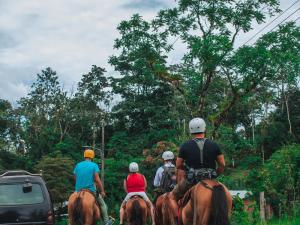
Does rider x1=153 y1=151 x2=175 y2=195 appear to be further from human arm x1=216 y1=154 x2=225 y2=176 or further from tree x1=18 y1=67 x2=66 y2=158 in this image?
tree x1=18 y1=67 x2=66 y2=158

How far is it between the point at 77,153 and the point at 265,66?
3376 centimetres

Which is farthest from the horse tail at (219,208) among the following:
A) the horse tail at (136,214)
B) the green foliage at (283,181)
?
the green foliage at (283,181)

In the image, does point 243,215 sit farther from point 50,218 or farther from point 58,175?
point 58,175

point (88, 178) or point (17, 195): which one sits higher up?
point (88, 178)

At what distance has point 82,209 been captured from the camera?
1262 cm

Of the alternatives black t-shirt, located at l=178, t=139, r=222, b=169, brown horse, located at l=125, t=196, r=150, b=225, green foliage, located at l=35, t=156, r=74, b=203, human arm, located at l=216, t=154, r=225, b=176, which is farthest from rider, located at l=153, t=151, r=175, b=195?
green foliage, located at l=35, t=156, r=74, b=203

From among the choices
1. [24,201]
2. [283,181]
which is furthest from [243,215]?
[24,201]

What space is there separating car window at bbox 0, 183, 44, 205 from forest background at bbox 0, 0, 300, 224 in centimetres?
695

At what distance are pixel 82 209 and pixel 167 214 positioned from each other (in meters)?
2.16

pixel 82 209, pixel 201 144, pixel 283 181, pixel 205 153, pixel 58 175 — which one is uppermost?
pixel 58 175

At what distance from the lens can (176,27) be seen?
3175 centimetres

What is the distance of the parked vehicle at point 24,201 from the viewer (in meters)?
12.2

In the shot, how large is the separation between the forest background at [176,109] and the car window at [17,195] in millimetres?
6950

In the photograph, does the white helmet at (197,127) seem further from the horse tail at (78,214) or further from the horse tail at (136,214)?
the horse tail at (136,214)
